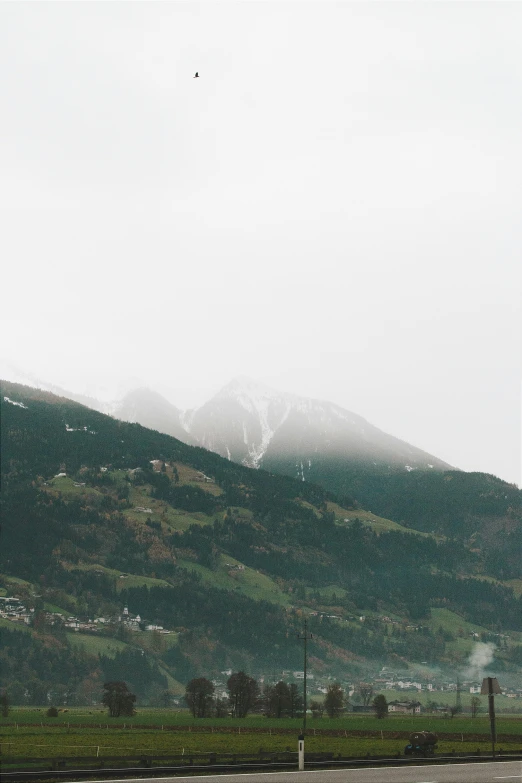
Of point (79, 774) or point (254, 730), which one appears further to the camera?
point (254, 730)

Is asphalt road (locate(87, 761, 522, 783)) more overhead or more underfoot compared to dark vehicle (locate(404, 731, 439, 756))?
more overhead

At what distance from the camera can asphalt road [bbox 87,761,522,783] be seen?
42.0 m

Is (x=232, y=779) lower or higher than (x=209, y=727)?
higher

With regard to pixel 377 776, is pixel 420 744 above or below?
below

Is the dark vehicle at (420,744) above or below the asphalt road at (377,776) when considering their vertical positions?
below

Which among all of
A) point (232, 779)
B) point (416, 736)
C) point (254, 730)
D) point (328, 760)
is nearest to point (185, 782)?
point (232, 779)

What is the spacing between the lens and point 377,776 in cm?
4566

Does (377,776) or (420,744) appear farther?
(420,744)

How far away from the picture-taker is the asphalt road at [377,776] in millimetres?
42031

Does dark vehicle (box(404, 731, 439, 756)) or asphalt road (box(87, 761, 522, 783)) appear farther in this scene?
dark vehicle (box(404, 731, 439, 756))

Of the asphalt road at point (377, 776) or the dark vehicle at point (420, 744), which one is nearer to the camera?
the asphalt road at point (377, 776)

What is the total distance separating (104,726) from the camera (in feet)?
622

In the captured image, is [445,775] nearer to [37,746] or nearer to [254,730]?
[37,746]

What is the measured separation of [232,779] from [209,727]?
512 feet
